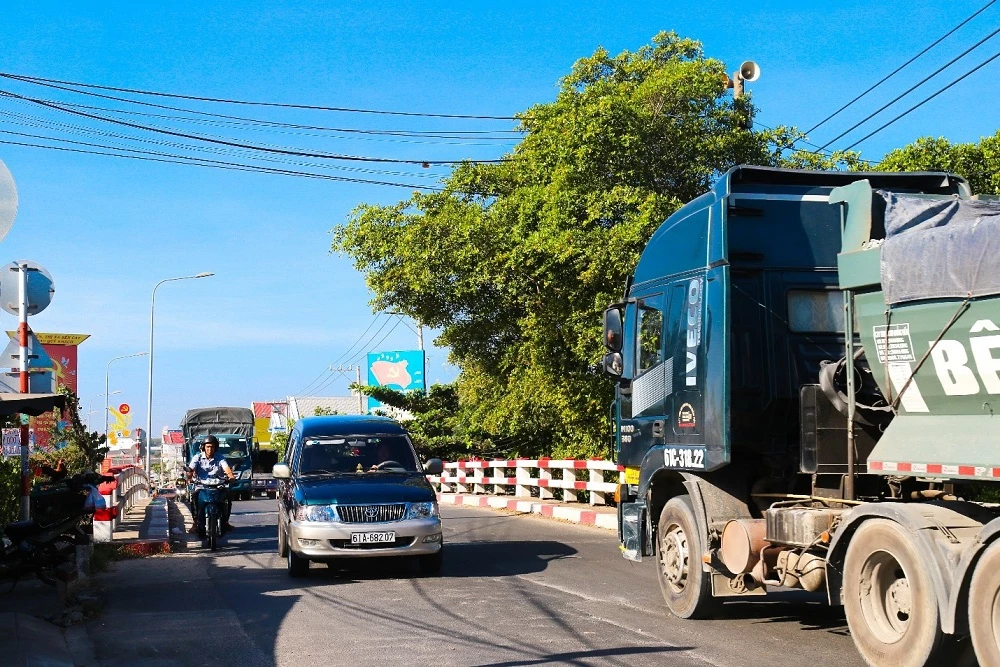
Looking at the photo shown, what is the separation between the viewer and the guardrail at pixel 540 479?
20250 millimetres

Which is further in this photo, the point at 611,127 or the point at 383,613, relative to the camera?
the point at 611,127

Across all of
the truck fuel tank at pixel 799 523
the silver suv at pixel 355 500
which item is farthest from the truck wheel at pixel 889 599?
the silver suv at pixel 355 500

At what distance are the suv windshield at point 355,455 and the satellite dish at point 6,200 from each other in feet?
21.4

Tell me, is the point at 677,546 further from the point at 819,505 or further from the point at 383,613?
the point at 383,613

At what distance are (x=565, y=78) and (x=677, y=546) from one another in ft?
54.9

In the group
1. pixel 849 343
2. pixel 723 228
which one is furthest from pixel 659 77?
pixel 849 343

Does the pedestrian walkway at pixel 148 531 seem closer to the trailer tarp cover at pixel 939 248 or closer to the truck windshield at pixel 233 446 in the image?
the trailer tarp cover at pixel 939 248

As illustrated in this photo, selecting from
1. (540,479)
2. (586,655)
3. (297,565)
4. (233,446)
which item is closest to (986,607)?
(586,655)

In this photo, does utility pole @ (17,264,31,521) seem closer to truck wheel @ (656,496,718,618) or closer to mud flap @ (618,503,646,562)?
mud flap @ (618,503,646,562)

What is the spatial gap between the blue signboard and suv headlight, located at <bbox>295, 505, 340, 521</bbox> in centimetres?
6094

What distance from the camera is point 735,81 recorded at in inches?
906

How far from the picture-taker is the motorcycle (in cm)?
1570

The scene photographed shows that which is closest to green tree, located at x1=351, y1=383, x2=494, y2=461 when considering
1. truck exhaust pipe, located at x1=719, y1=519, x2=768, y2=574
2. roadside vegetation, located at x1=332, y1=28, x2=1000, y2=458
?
roadside vegetation, located at x1=332, y1=28, x2=1000, y2=458

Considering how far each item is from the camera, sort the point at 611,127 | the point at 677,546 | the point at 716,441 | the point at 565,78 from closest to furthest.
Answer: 1. the point at 716,441
2. the point at 677,546
3. the point at 611,127
4. the point at 565,78
